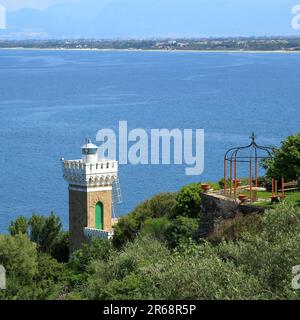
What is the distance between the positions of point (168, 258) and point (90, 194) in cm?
1186

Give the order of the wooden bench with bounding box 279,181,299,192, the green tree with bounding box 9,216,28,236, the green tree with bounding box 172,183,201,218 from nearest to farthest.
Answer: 1. the wooden bench with bounding box 279,181,299,192
2. the green tree with bounding box 172,183,201,218
3. the green tree with bounding box 9,216,28,236

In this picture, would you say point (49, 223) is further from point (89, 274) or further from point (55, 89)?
point (55, 89)

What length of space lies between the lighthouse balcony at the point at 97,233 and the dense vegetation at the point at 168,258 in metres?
0.72

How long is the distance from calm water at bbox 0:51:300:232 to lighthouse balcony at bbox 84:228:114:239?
27.5ft

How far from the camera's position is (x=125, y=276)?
61.2 ft

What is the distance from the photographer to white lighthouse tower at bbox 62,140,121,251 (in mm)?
30031

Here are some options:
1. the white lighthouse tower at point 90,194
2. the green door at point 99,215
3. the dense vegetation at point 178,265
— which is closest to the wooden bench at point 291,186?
the dense vegetation at point 178,265

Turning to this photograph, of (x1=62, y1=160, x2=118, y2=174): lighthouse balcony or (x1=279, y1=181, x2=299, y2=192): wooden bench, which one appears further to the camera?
(x1=62, y1=160, x2=118, y2=174): lighthouse balcony

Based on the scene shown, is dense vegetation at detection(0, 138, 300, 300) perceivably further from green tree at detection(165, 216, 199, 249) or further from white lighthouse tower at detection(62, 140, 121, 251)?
white lighthouse tower at detection(62, 140, 121, 251)

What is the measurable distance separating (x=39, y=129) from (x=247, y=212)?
4825cm

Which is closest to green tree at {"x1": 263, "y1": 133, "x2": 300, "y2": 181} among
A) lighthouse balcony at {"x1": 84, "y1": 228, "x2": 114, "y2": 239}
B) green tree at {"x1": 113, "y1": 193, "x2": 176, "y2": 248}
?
green tree at {"x1": 113, "y1": 193, "x2": 176, "y2": 248}

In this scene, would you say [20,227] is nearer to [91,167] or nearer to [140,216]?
[91,167]

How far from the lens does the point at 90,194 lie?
1192 inches

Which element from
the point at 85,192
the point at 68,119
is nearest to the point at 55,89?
the point at 68,119
